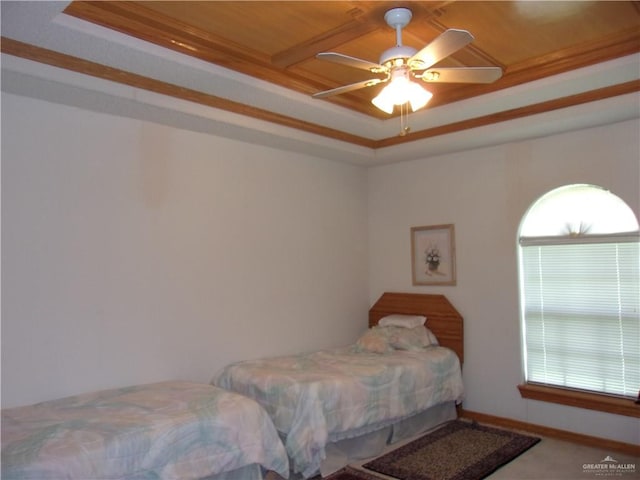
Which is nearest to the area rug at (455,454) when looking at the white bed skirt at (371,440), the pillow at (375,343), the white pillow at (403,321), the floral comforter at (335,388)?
the white bed skirt at (371,440)

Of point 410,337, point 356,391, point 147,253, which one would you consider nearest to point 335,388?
point 356,391

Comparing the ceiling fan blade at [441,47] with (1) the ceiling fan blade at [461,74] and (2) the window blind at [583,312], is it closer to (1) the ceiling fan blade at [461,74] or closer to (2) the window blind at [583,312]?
(1) the ceiling fan blade at [461,74]

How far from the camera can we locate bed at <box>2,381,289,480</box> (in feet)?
7.59

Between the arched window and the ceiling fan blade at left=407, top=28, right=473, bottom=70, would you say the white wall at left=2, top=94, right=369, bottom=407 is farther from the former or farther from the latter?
the ceiling fan blade at left=407, top=28, right=473, bottom=70

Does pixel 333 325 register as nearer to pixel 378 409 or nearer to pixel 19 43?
pixel 378 409

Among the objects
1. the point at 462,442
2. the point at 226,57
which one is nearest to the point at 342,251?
the point at 462,442

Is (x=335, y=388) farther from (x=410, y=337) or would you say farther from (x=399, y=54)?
(x=399, y=54)

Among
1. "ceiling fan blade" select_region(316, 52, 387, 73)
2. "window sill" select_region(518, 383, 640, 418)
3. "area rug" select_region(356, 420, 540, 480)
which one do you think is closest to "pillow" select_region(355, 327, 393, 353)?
"area rug" select_region(356, 420, 540, 480)

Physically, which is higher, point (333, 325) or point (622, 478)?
point (333, 325)

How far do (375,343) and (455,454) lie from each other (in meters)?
1.21

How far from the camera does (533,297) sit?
14.2 ft

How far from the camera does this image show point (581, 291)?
13.3ft

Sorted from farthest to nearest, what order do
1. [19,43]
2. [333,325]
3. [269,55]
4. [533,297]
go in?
[333,325], [533,297], [269,55], [19,43]

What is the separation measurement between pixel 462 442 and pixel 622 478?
1072 millimetres
